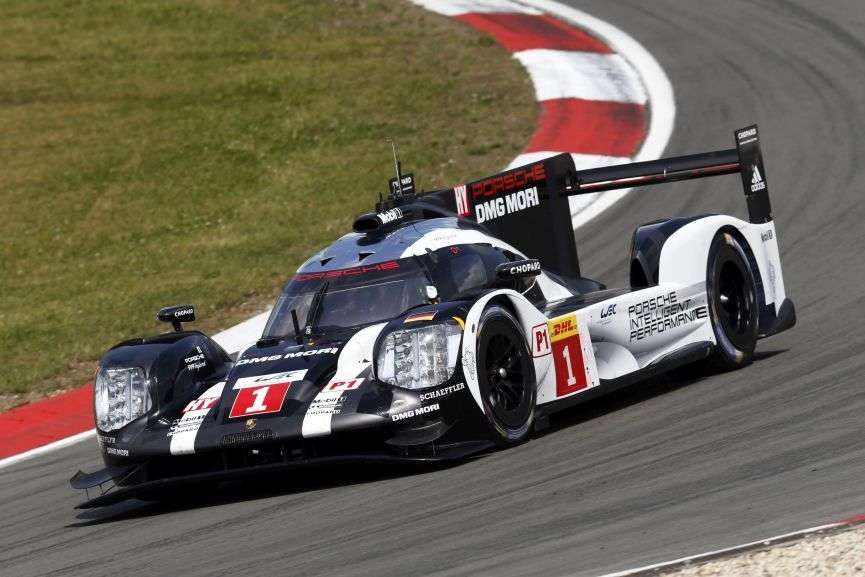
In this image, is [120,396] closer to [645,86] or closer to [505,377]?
[505,377]

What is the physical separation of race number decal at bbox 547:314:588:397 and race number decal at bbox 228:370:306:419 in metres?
1.40

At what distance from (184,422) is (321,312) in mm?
1071

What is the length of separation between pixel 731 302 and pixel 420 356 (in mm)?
2978

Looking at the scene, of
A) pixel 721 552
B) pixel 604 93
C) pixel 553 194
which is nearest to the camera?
pixel 721 552

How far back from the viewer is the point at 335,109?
19297 mm

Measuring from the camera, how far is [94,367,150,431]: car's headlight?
312 inches

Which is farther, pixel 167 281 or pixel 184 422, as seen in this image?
pixel 167 281

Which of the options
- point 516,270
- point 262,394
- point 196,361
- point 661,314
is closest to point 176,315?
point 196,361

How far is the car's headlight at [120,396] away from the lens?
793 cm

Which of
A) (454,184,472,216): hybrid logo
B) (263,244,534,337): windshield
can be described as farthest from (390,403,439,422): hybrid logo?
(454,184,472,216): hybrid logo

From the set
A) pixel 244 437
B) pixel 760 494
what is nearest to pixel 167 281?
pixel 244 437

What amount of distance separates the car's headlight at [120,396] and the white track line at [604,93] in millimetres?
2280

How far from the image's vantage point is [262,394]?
7492 mm

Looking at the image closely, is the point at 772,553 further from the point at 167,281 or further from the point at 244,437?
the point at 167,281
